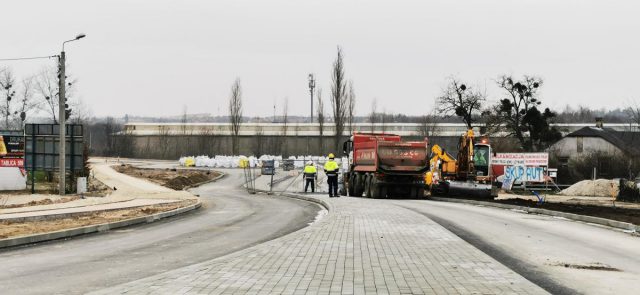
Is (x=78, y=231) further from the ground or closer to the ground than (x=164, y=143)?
closer to the ground

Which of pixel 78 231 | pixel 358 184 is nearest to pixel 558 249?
pixel 78 231

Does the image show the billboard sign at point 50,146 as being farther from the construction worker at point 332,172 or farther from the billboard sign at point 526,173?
the billboard sign at point 526,173

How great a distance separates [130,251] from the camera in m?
13.5

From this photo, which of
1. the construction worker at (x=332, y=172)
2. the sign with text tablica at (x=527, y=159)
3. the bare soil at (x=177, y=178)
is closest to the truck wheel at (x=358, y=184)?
the construction worker at (x=332, y=172)

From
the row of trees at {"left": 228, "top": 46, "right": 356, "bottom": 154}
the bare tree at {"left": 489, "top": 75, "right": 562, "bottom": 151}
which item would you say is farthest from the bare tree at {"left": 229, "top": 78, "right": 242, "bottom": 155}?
the bare tree at {"left": 489, "top": 75, "right": 562, "bottom": 151}

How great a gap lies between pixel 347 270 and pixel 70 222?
12.1m

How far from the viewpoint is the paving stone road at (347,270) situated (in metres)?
8.46

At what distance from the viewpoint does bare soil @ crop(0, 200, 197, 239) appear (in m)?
16.6

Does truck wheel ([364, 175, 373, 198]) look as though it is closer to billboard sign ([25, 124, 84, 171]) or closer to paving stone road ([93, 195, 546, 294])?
billboard sign ([25, 124, 84, 171])

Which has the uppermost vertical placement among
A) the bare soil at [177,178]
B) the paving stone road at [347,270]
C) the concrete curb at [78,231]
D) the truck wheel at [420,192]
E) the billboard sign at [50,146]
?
the billboard sign at [50,146]

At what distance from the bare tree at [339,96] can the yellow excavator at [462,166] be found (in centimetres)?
4123

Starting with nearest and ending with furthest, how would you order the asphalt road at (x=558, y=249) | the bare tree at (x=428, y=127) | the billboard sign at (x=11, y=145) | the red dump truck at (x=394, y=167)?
the asphalt road at (x=558, y=249), the red dump truck at (x=394, y=167), the billboard sign at (x=11, y=145), the bare tree at (x=428, y=127)

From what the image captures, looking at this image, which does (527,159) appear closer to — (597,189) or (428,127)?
(597,189)

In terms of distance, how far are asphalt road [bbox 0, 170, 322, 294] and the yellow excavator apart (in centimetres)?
1507
